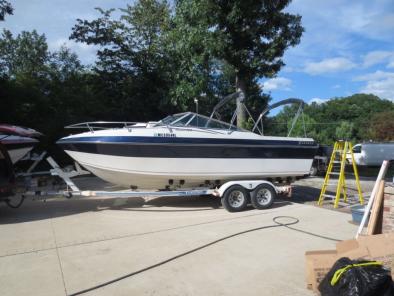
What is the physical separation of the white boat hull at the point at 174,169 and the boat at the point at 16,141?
231cm

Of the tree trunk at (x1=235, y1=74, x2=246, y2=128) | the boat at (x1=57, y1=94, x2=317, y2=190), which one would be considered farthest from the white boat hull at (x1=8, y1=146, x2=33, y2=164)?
the tree trunk at (x1=235, y1=74, x2=246, y2=128)

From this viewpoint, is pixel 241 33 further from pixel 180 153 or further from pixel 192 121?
pixel 180 153

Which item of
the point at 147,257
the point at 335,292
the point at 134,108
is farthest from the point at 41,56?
the point at 335,292

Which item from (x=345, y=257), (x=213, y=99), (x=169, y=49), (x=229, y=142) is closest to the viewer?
(x=345, y=257)

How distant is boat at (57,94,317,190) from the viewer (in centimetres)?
755

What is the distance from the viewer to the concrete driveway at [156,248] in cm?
403

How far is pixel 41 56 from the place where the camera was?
34.1 meters

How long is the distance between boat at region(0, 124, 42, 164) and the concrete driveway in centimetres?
175

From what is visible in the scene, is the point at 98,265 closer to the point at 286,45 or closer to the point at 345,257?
the point at 345,257

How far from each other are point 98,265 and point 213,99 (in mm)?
15890

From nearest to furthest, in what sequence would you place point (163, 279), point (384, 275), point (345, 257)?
1. point (384, 275)
2. point (345, 257)
3. point (163, 279)

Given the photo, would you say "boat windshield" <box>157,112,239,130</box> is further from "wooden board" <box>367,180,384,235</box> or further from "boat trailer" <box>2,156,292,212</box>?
"wooden board" <box>367,180,384,235</box>

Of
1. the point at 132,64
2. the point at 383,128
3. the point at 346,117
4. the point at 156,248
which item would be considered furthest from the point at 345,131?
the point at 156,248

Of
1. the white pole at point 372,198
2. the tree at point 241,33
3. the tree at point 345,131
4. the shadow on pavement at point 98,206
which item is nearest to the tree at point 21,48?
the tree at point 241,33
